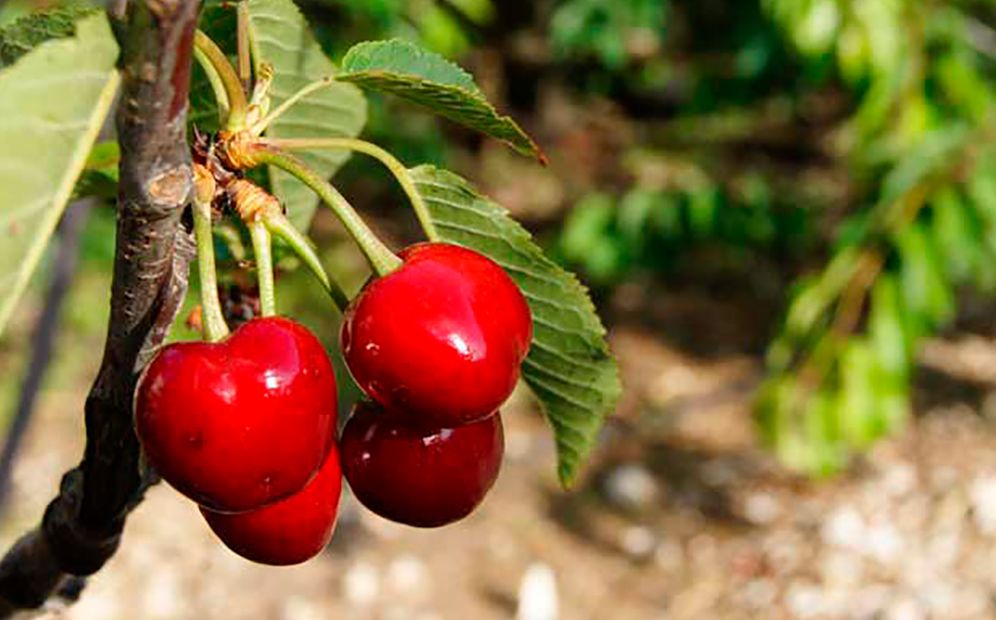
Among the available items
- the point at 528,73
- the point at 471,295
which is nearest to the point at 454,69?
the point at 471,295

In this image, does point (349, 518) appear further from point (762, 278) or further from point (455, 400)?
point (455, 400)

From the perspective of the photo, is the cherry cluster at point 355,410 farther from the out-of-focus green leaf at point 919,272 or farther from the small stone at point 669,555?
the small stone at point 669,555

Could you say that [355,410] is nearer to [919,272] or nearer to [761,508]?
[919,272]

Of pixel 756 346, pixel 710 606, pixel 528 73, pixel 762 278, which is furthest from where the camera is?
pixel 528 73

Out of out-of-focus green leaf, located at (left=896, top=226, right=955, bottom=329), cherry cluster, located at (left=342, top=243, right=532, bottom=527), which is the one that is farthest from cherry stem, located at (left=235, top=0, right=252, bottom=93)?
out-of-focus green leaf, located at (left=896, top=226, right=955, bottom=329)

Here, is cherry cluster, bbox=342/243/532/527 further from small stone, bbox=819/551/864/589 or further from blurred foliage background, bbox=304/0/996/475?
small stone, bbox=819/551/864/589

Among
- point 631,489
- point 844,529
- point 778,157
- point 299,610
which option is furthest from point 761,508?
point 778,157

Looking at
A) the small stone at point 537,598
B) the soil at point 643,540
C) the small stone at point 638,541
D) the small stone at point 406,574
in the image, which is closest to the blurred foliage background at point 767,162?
the soil at point 643,540
